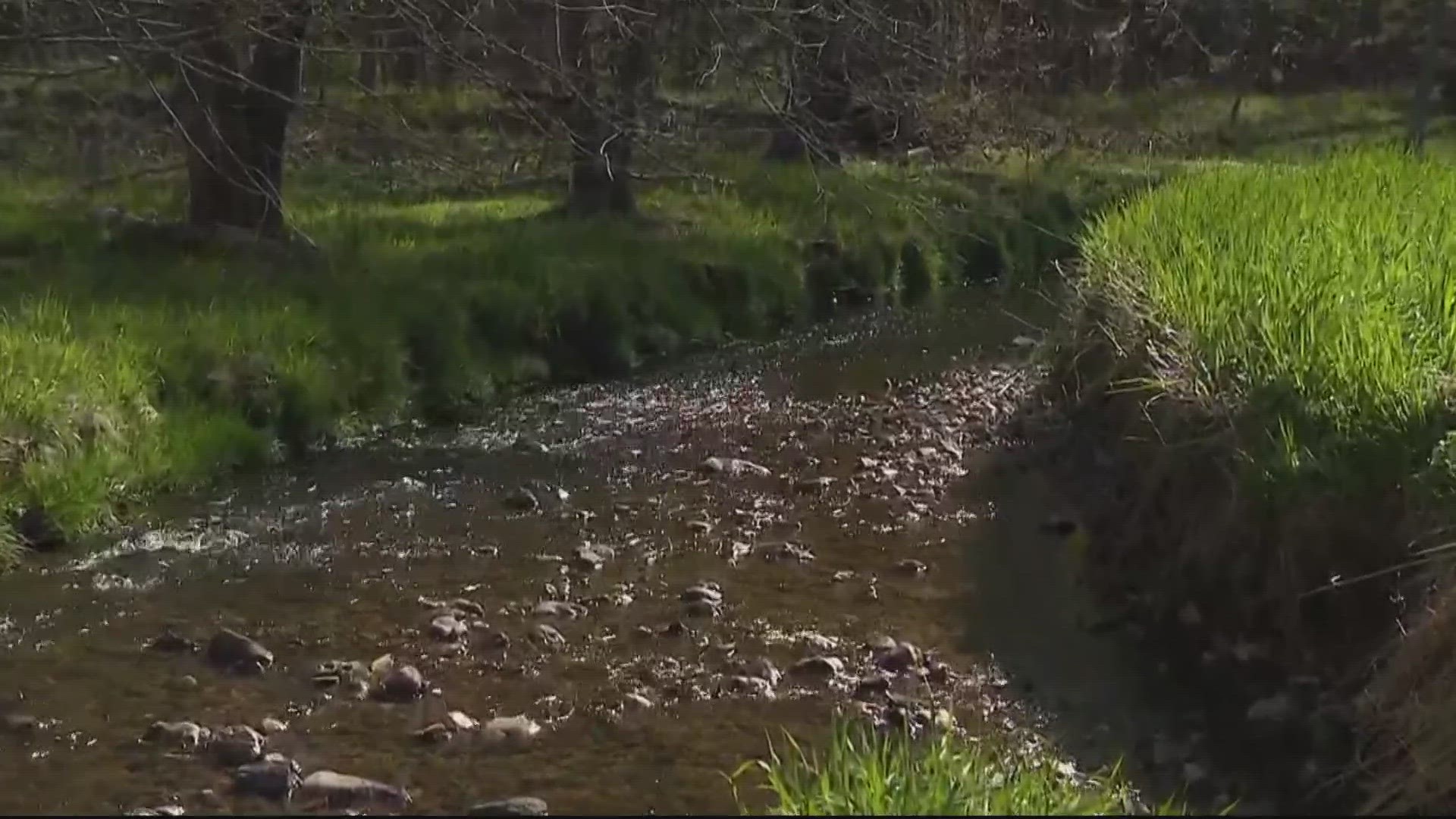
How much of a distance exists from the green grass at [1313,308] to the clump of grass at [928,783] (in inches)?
67.0

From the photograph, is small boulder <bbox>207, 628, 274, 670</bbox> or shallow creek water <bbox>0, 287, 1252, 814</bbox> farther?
small boulder <bbox>207, 628, 274, 670</bbox>

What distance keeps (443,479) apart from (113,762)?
3.85 m

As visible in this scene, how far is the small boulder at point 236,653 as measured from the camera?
241 inches

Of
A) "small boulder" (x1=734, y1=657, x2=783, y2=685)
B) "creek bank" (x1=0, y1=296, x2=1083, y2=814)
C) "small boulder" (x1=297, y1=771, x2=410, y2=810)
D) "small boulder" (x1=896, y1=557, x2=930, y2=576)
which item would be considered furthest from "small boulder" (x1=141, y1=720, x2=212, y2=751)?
"small boulder" (x1=896, y1=557, x2=930, y2=576)

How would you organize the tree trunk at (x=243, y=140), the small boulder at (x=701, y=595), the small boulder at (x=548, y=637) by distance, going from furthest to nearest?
the tree trunk at (x=243, y=140)
the small boulder at (x=701, y=595)
the small boulder at (x=548, y=637)

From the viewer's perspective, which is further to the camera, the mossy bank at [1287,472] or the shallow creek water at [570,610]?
the mossy bank at [1287,472]

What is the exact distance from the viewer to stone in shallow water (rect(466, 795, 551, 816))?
4.72 m

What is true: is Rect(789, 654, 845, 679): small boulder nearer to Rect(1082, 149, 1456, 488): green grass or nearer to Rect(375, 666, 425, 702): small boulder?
Rect(375, 666, 425, 702): small boulder

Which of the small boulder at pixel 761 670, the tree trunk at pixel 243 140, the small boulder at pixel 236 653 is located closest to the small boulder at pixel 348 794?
A: the small boulder at pixel 236 653

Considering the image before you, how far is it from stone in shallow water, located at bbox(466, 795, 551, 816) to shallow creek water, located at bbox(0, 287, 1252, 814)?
0.06 meters

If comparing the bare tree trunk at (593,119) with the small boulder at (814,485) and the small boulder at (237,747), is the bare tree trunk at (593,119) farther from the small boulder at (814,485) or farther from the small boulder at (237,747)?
the small boulder at (237,747)

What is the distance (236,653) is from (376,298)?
5143 millimetres

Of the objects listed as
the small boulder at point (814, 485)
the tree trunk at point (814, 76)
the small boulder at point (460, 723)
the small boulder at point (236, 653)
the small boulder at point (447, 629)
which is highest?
the tree trunk at point (814, 76)

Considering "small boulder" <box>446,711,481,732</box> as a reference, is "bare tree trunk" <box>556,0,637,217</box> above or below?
above
